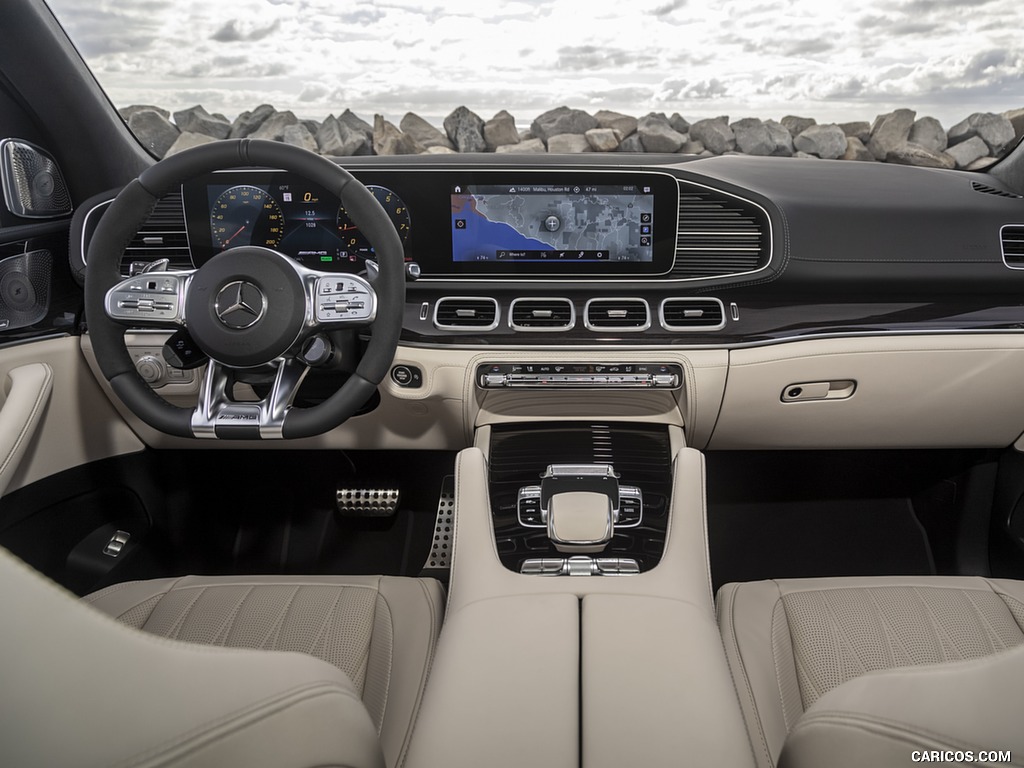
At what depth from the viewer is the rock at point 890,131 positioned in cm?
219

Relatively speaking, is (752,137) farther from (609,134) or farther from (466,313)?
(466,313)

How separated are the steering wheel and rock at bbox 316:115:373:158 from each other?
0.74 metres

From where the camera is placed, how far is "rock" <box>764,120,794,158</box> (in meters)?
2.19

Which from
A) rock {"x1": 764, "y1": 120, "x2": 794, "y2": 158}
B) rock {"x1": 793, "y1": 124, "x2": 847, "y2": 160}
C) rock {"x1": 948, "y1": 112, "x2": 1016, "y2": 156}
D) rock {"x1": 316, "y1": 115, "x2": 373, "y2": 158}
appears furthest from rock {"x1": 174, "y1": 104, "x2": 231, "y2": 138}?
A: rock {"x1": 948, "y1": 112, "x2": 1016, "y2": 156}

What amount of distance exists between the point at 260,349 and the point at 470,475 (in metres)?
0.58

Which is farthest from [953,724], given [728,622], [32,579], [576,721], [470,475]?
[470,475]

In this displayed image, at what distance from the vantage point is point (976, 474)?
2.41m

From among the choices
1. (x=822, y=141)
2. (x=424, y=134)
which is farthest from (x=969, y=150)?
(x=424, y=134)

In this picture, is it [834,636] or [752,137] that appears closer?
[834,636]

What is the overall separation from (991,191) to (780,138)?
23.3 inches

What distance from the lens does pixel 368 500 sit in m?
2.53

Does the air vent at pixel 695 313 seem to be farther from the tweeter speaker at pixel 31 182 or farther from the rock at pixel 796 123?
the tweeter speaker at pixel 31 182

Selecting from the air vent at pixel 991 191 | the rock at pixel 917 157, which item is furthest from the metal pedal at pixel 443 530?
the air vent at pixel 991 191

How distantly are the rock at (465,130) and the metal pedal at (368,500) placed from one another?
1.07 meters
